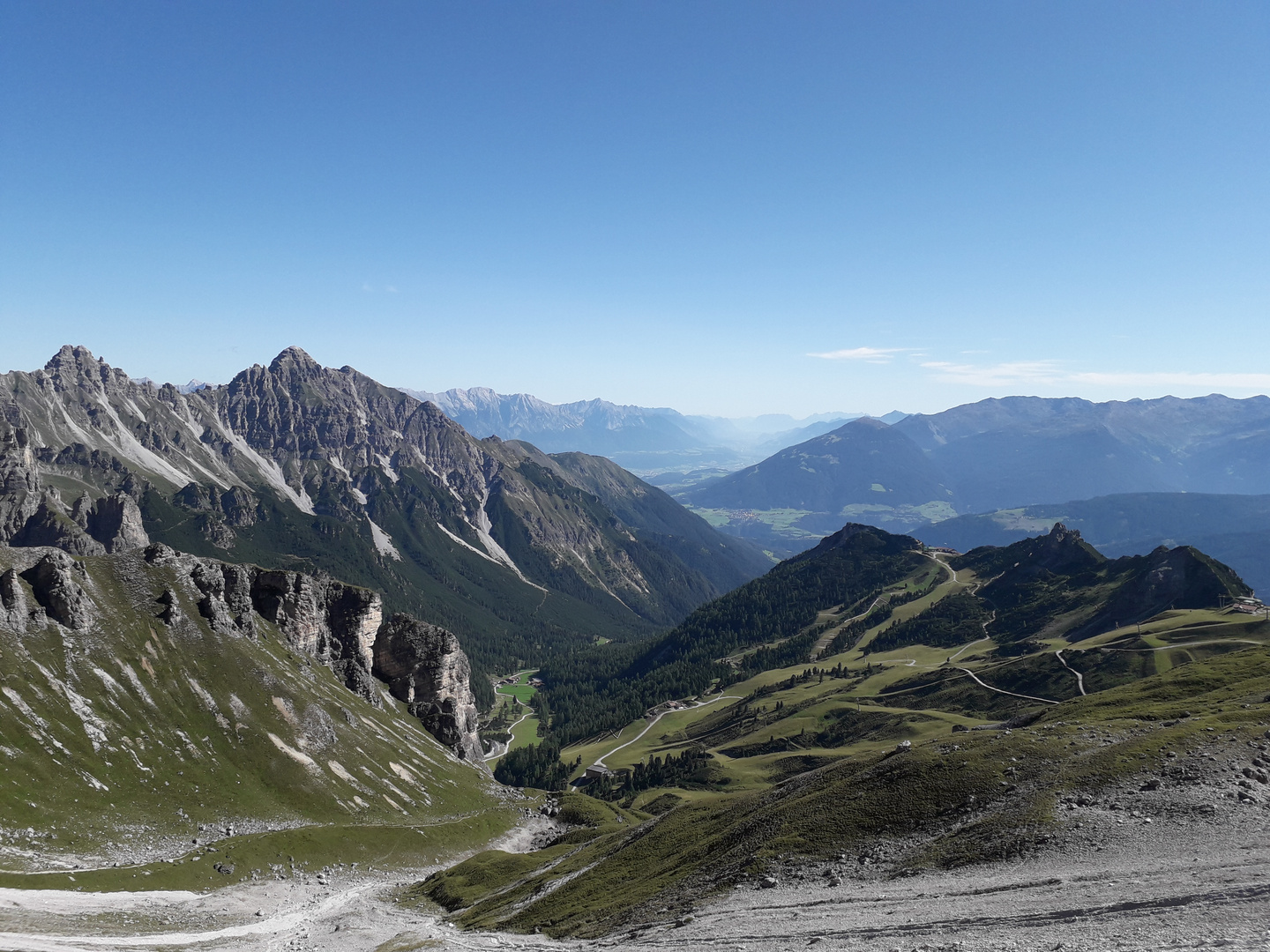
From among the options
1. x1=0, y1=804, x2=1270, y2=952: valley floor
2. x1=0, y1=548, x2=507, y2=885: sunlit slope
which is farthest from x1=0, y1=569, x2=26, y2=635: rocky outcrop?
x1=0, y1=804, x2=1270, y2=952: valley floor

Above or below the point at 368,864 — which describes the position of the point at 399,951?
above

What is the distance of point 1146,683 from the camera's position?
129375mm

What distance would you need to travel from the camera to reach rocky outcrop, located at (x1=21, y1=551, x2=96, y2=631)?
134375 millimetres

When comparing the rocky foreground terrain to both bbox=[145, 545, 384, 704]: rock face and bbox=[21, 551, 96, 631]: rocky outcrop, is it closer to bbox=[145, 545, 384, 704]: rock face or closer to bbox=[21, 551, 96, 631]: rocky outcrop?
bbox=[21, 551, 96, 631]: rocky outcrop

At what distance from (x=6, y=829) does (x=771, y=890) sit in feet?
325

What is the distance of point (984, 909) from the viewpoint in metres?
57.2

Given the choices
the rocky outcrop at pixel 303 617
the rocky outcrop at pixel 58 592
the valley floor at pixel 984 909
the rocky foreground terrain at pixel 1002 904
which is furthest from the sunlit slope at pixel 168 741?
the valley floor at pixel 984 909

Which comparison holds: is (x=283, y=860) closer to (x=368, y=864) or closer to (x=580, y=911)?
(x=368, y=864)

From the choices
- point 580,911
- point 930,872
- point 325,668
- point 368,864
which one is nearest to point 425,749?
point 325,668

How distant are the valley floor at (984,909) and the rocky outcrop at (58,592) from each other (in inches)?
2583

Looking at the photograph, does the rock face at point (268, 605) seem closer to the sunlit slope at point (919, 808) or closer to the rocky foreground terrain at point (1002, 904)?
the rocky foreground terrain at point (1002, 904)

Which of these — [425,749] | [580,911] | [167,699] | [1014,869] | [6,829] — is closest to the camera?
[1014,869]

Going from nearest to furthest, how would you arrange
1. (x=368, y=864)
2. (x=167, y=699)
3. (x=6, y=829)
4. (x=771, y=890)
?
(x=771, y=890) < (x=6, y=829) < (x=368, y=864) < (x=167, y=699)

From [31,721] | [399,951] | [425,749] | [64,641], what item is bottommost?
[425,749]
